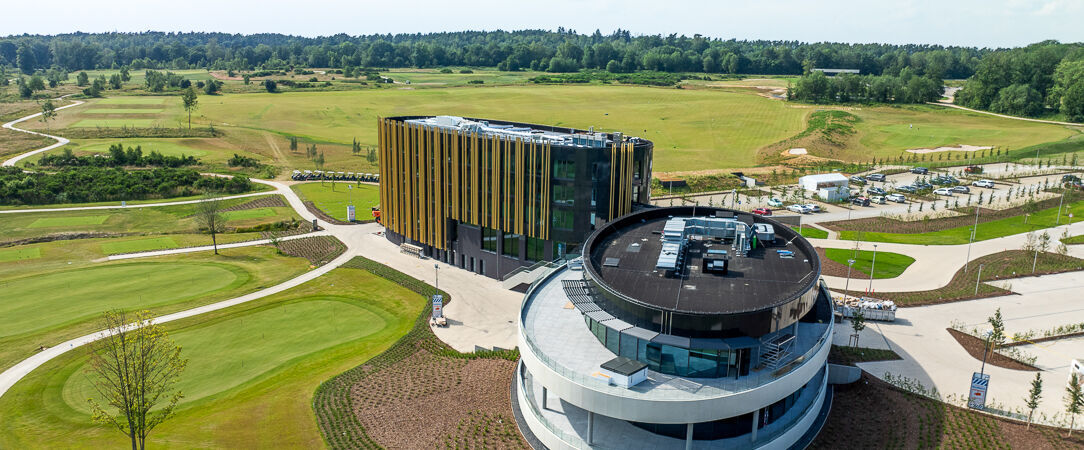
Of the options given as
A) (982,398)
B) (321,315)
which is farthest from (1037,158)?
(321,315)

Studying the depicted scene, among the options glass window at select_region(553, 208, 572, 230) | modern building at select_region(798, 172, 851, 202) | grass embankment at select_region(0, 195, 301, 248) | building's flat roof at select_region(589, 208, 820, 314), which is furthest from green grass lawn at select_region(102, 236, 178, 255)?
modern building at select_region(798, 172, 851, 202)

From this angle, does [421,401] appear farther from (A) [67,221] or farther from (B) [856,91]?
(B) [856,91]

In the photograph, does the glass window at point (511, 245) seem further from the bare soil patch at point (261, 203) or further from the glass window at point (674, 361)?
the bare soil patch at point (261, 203)

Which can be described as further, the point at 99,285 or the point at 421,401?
the point at 99,285

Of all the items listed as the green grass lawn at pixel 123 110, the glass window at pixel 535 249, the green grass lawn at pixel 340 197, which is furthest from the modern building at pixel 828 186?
the green grass lawn at pixel 123 110

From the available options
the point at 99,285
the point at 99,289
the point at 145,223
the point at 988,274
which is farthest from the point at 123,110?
the point at 988,274

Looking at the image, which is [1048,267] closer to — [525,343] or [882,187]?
[882,187]

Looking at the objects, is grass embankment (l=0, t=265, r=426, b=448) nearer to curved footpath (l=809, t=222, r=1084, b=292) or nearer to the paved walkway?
the paved walkway
